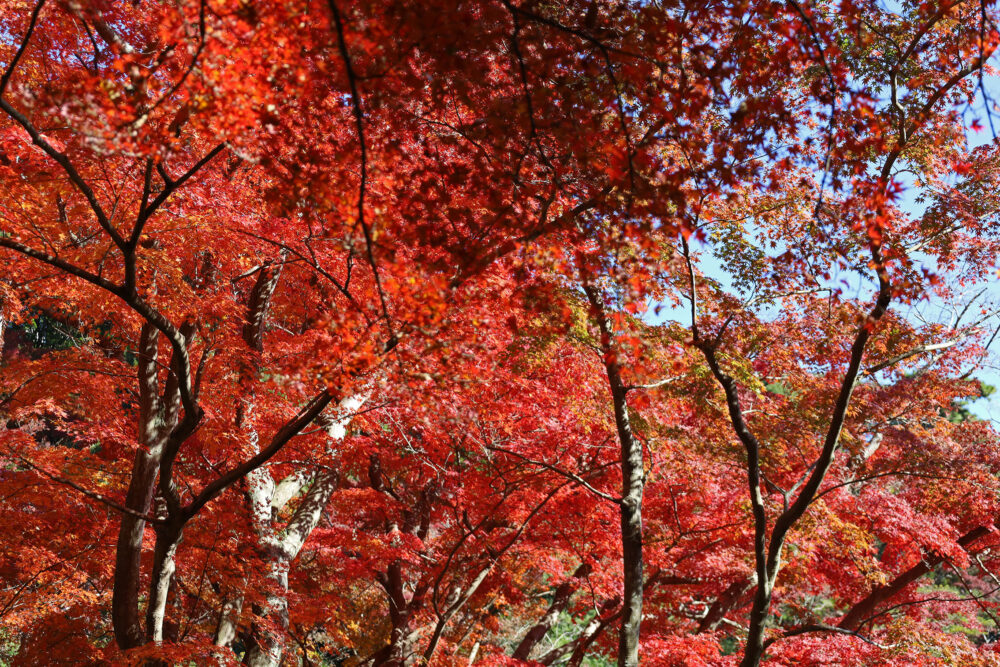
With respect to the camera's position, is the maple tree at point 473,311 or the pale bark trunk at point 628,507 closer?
the maple tree at point 473,311

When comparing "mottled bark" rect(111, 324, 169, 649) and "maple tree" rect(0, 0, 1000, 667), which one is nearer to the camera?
"maple tree" rect(0, 0, 1000, 667)

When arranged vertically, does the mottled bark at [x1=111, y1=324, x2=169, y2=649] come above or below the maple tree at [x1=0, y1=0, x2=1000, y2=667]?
below

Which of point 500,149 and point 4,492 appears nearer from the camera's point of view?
point 500,149

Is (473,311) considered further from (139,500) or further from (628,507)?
(139,500)

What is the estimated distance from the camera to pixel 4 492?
809 cm

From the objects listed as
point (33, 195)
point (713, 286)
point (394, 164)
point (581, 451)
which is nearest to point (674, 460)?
point (581, 451)

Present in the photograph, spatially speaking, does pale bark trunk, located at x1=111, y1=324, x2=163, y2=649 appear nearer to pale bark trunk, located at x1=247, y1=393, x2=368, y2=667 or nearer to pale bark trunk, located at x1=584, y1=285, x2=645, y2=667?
pale bark trunk, located at x1=247, y1=393, x2=368, y2=667

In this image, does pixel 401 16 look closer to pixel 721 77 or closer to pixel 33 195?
pixel 721 77

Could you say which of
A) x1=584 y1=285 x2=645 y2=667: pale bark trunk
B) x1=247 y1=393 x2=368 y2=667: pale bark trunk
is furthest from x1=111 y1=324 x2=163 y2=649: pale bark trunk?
x1=584 y1=285 x2=645 y2=667: pale bark trunk

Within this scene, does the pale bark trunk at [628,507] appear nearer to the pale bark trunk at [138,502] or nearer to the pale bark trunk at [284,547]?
the pale bark trunk at [284,547]

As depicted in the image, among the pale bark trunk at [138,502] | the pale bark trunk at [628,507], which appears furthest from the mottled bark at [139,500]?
the pale bark trunk at [628,507]

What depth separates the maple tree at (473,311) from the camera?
4.36 metres

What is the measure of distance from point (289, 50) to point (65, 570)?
6712 millimetres

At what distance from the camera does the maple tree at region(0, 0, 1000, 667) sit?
172 inches
